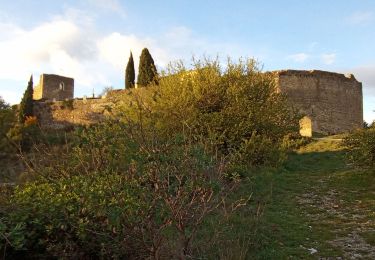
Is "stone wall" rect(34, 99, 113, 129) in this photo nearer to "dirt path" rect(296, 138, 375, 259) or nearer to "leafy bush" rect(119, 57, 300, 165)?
"leafy bush" rect(119, 57, 300, 165)

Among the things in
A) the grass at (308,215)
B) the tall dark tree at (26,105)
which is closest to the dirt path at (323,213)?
the grass at (308,215)

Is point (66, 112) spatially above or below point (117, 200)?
above

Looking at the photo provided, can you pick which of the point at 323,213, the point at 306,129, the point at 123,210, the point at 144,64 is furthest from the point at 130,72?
the point at 123,210

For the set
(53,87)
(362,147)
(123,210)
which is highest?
(53,87)

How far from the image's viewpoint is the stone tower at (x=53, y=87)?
48.5 meters

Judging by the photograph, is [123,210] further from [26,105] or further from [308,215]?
[26,105]

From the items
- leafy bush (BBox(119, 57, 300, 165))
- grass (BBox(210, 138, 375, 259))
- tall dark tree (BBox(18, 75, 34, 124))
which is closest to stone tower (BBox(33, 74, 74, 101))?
tall dark tree (BBox(18, 75, 34, 124))

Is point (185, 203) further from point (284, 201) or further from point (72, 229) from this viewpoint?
point (284, 201)

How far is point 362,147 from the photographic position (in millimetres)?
12711

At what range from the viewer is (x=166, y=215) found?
5762 millimetres

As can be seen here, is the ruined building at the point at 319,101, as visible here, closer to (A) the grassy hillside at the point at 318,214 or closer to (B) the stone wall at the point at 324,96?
(B) the stone wall at the point at 324,96

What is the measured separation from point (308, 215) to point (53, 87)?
141 feet

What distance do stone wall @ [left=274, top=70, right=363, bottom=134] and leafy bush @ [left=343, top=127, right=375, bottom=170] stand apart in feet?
65.4

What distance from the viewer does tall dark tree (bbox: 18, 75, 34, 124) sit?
38906mm
